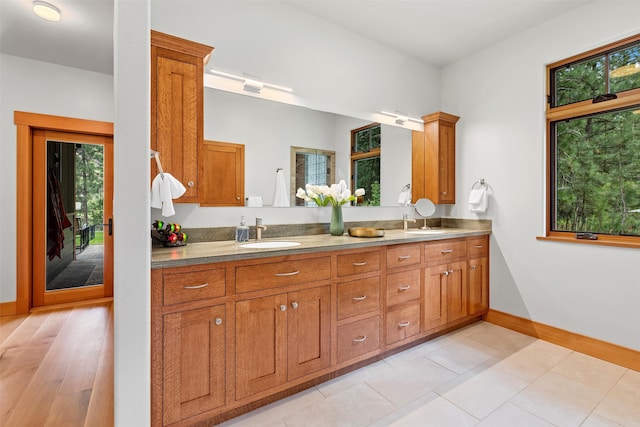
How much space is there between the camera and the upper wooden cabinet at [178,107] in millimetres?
1734

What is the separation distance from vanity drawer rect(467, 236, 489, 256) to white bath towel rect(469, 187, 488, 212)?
298 mm

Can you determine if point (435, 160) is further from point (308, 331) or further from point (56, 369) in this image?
point (56, 369)

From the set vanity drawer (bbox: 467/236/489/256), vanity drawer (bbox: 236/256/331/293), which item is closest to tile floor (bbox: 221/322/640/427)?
vanity drawer (bbox: 236/256/331/293)

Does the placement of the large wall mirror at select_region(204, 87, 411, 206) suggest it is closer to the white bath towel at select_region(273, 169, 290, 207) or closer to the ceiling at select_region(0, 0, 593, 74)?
the white bath towel at select_region(273, 169, 290, 207)

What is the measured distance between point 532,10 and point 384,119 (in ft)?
4.77

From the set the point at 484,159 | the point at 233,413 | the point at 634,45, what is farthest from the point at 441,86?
the point at 233,413

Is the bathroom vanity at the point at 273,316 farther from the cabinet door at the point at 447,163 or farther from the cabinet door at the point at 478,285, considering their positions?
the cabinet door at the point at 447,163

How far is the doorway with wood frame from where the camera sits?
333cm

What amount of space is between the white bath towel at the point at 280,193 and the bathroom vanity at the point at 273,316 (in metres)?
0.53

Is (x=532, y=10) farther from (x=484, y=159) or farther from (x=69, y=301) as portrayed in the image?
(x=69, y=301)

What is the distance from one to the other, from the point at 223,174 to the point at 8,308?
10.3 feet

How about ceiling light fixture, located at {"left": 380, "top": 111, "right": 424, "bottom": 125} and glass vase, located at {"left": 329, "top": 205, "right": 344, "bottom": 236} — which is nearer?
glass vase, located at {"left": 329, "top": 205, "right": 344, "bottom": 236}

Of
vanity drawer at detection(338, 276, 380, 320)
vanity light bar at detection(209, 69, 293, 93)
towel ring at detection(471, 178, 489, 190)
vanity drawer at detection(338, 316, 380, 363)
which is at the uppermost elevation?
vanity light bar at detection(209, 69, 293, 93)

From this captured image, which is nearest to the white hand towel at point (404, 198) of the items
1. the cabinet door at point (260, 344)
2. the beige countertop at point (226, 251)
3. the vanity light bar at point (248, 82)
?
the beige countertop at point (226, 251)
